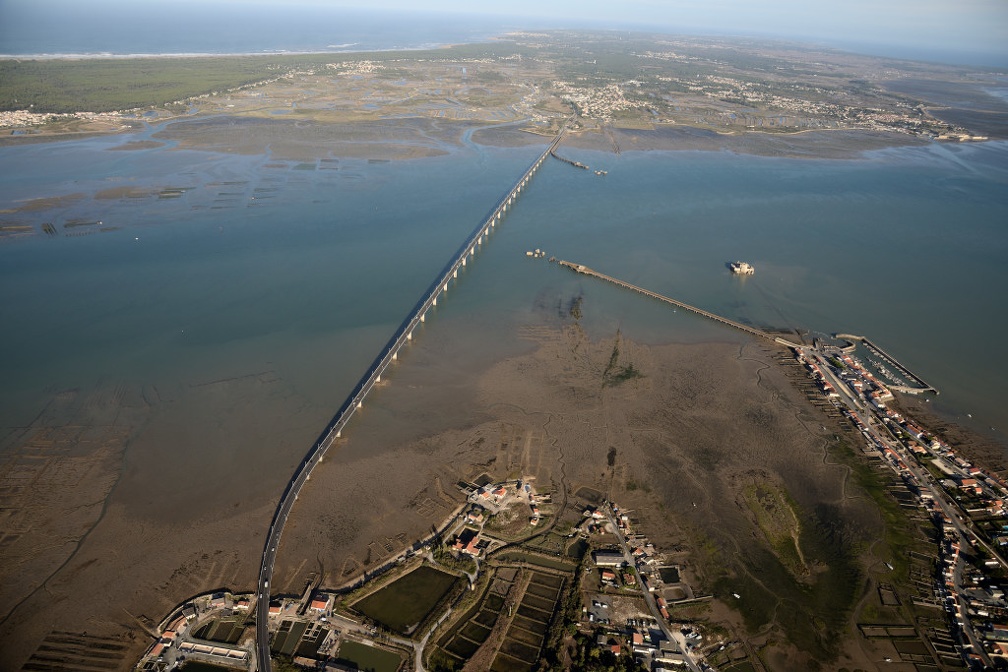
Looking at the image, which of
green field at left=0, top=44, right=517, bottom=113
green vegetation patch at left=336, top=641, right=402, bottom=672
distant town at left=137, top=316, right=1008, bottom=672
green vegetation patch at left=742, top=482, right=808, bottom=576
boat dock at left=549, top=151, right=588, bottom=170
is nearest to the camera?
green vegetation patch at left=336, top=641, right=402, bottom=672

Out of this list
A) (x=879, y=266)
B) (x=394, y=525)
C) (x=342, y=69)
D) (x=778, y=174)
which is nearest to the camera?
(x=394, y=525)

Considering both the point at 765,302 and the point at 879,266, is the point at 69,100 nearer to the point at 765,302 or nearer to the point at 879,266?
the point at 765,302

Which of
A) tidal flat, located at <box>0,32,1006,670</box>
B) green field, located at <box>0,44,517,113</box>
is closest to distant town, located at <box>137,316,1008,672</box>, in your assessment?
tidal flat, located at <box>0,32,1006,670</box>

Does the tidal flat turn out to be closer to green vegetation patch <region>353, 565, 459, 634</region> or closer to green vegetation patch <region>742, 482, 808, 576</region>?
green vegetation patch <region>742, 482, 808, 576</region>

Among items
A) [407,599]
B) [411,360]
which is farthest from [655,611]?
[411,360]

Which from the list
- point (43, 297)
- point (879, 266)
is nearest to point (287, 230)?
point (43, 297)

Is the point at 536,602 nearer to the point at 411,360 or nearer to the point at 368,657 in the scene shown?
the point at 368,657
